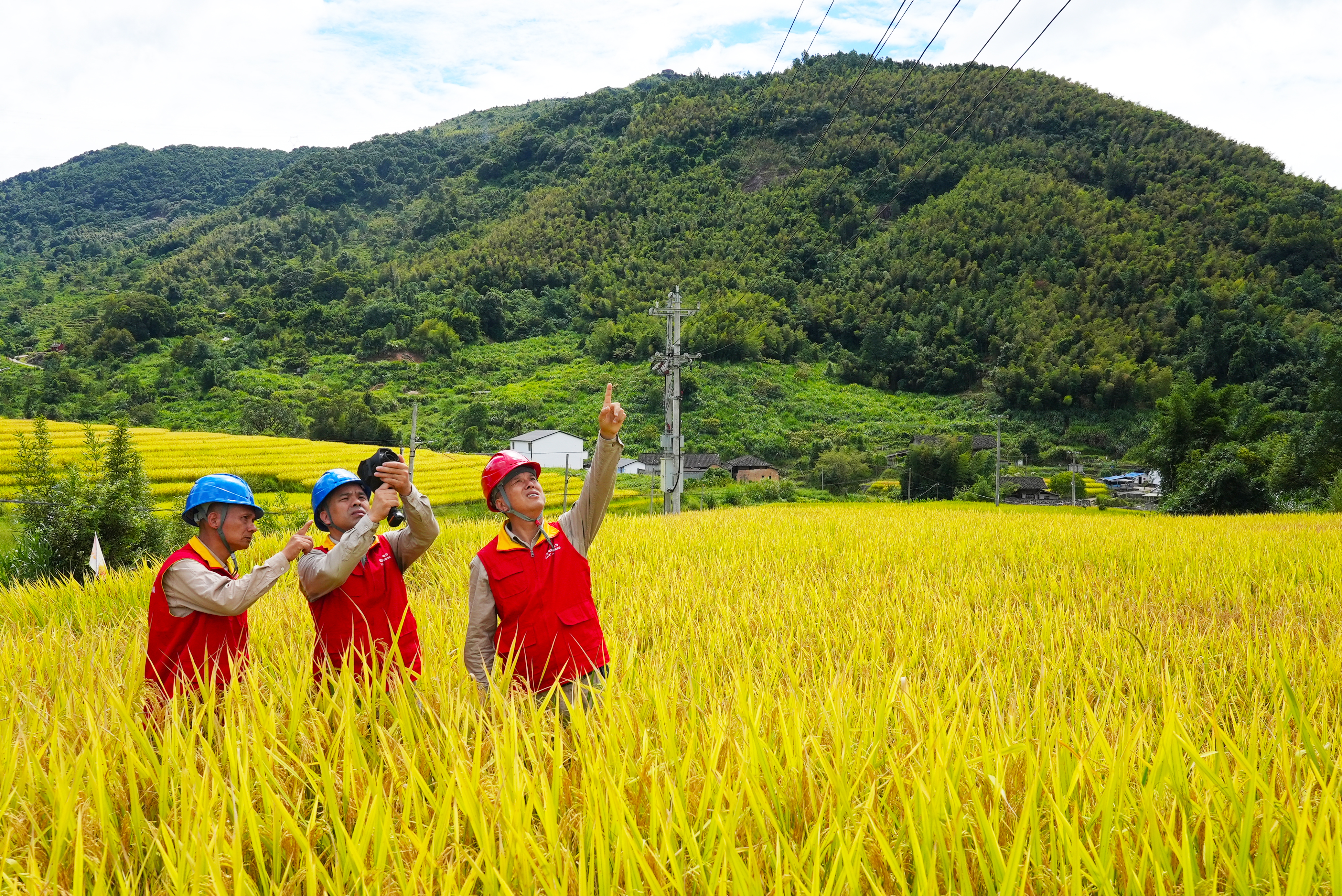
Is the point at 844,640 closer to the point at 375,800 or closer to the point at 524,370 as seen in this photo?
the point at 375,800

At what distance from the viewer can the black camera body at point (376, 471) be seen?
8.11 ft

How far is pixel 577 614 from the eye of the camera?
2.43 metres

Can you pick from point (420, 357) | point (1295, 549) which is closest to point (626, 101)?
point (420, 357)

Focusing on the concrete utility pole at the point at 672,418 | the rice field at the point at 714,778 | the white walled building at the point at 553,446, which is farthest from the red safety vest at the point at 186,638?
the white walled building at the point at 553,446

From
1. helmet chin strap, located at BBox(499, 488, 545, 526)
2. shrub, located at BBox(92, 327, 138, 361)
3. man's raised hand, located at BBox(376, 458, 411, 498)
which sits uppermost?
shrub, located at BBox(92, 327, 138, 361)

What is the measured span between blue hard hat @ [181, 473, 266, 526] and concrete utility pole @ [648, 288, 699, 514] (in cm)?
1534

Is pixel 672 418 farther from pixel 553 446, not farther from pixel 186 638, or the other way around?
pixel 553 446

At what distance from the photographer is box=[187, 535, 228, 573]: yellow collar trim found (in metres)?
2.44

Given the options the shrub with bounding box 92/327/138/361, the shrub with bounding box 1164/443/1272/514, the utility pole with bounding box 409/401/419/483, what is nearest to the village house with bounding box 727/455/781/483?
the utility pole with bounding box 409/401/419/483

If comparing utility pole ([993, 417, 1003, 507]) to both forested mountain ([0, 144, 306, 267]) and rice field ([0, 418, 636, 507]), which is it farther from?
forested mountain ([0, 144, 306, 267])

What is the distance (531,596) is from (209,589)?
97cm

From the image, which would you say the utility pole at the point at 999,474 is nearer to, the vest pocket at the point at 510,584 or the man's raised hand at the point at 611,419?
the man's raised hand at the point at 611,419

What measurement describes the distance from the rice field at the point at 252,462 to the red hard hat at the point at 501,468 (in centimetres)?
2654

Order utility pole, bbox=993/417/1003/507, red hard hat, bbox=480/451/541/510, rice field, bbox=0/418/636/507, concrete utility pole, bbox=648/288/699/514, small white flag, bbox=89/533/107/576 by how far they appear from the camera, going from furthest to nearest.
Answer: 1. rice field, bbox=0/418/636/507
2. utility pole, bbox=993/417/1003/507
3. concrete utility pole, bbox=648/288/699/514
4. small white flag, bbox=89/533/107/576
5. red hard hat, bbox=480/451/541/510
